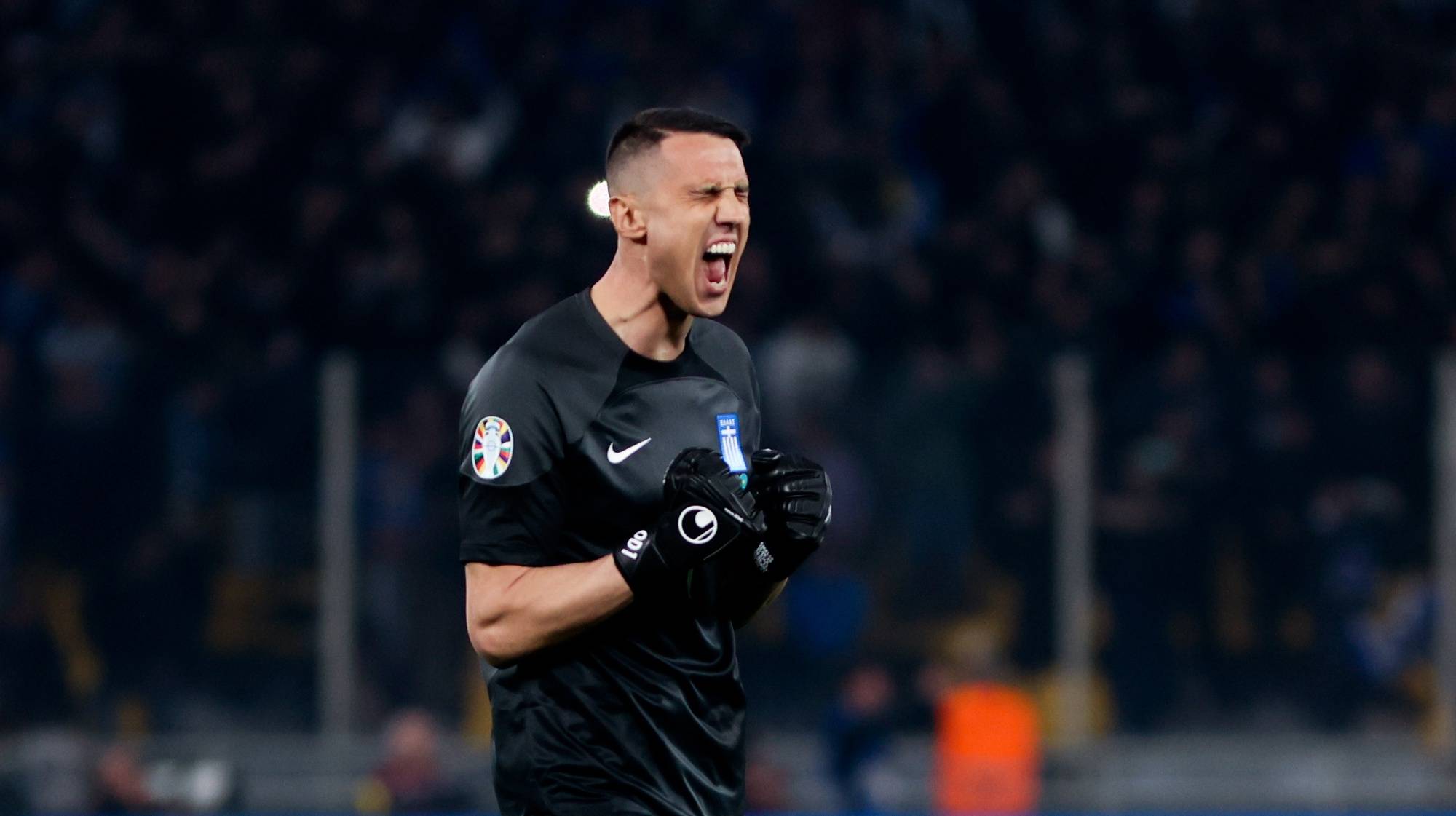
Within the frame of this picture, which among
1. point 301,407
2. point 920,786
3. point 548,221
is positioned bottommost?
point 920,786

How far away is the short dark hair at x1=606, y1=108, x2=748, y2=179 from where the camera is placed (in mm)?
3502

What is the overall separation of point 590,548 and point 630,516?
9 cm

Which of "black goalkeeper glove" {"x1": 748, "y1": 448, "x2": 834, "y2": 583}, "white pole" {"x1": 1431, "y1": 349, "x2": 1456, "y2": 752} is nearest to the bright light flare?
"black goalkeeper glove" {"x1": 748, "y1": 448, "x2": 834, "y2": 583}

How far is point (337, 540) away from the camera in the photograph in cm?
903

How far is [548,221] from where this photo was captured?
11289 mm

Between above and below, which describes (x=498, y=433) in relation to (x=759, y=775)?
above

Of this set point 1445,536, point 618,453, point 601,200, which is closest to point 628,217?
point 601,200

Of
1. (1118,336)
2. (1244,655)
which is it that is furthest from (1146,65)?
(1244,655)

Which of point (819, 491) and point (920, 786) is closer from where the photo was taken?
point (819, 491)

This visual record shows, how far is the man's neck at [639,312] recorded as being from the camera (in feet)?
11.7

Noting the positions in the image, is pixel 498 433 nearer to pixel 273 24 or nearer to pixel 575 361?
pixel 575 361

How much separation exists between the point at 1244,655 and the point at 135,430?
16.3ft

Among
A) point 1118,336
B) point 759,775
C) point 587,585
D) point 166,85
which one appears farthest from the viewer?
point 166,85

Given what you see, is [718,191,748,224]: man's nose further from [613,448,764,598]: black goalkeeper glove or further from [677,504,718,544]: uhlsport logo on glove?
[677,504,718,544]: uhlsport logo on glove
